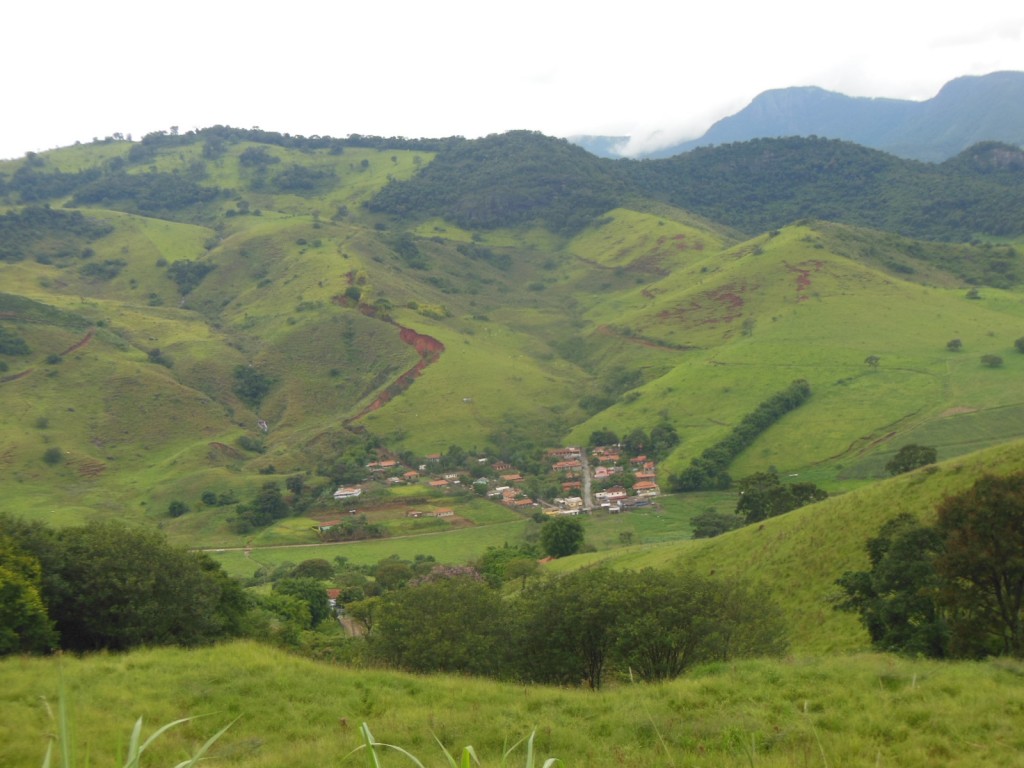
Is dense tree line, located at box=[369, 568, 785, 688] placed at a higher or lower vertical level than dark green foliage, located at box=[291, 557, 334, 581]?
higher

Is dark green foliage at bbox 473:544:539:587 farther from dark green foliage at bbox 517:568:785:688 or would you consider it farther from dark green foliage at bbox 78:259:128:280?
dark green foliage at bbox 78:259:128:280

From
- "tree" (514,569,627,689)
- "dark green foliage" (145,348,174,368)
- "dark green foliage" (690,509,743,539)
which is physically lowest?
"dark green foliage" (690,509,743,539)

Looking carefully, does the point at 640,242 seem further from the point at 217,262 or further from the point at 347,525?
the point at 347,525

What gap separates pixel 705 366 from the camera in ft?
323

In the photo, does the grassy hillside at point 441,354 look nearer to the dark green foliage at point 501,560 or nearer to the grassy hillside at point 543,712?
the dark green foliage at point 501,560

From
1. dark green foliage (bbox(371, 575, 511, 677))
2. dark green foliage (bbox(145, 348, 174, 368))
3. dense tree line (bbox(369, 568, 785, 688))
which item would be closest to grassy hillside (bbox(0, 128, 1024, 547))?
dark green foliage (bbox(145, 348, 174, 368))

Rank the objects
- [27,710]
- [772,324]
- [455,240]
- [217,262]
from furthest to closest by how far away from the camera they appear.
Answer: [455,240]
[217,262]
[772,324]
[27,710]

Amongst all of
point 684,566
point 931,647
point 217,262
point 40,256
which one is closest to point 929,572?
point 931,647

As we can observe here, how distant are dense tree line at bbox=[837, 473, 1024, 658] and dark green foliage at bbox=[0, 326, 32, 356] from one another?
113916 millimetres

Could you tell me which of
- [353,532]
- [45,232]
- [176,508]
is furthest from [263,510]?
[45,232]

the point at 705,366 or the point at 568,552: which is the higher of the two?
the point at 705,366

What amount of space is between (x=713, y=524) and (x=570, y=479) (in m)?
25.9

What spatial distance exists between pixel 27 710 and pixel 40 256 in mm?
176168

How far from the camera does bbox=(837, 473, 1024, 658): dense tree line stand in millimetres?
15266
